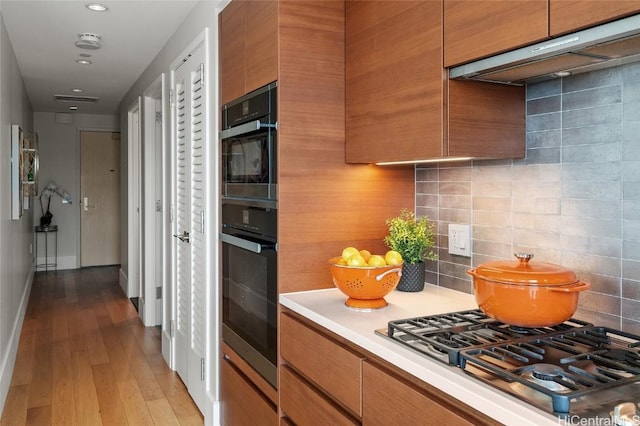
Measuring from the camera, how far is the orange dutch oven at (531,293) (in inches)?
51.7

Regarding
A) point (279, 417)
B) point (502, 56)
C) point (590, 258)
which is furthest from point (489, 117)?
point (279, 417)

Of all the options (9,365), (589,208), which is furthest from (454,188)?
(9,365)

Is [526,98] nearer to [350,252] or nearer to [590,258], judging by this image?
[590,258]

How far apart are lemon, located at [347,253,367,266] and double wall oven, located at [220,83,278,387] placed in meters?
0.38

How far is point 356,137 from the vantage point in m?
2.04

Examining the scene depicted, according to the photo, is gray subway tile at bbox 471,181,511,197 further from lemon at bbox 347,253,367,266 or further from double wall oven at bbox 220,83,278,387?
double wall oven at bbox 220,83,278,387

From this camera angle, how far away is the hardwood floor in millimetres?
3092

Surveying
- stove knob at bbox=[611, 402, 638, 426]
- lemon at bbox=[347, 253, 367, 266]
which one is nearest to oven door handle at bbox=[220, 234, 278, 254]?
lemon at bbox=[347, 253, 367, 266]

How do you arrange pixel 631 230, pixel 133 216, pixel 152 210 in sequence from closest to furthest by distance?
pixel 631 230, pixel 152 210, pixel 133 216

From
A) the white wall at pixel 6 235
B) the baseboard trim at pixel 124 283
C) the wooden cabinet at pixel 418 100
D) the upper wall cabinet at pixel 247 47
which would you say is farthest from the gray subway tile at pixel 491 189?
the baseboard trim at pixel 124 283

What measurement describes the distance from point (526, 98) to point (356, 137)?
24.3 inches

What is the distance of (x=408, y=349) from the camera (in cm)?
134

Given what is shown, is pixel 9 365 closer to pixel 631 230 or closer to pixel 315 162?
pixel 315 162

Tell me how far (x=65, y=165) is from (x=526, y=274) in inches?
337
